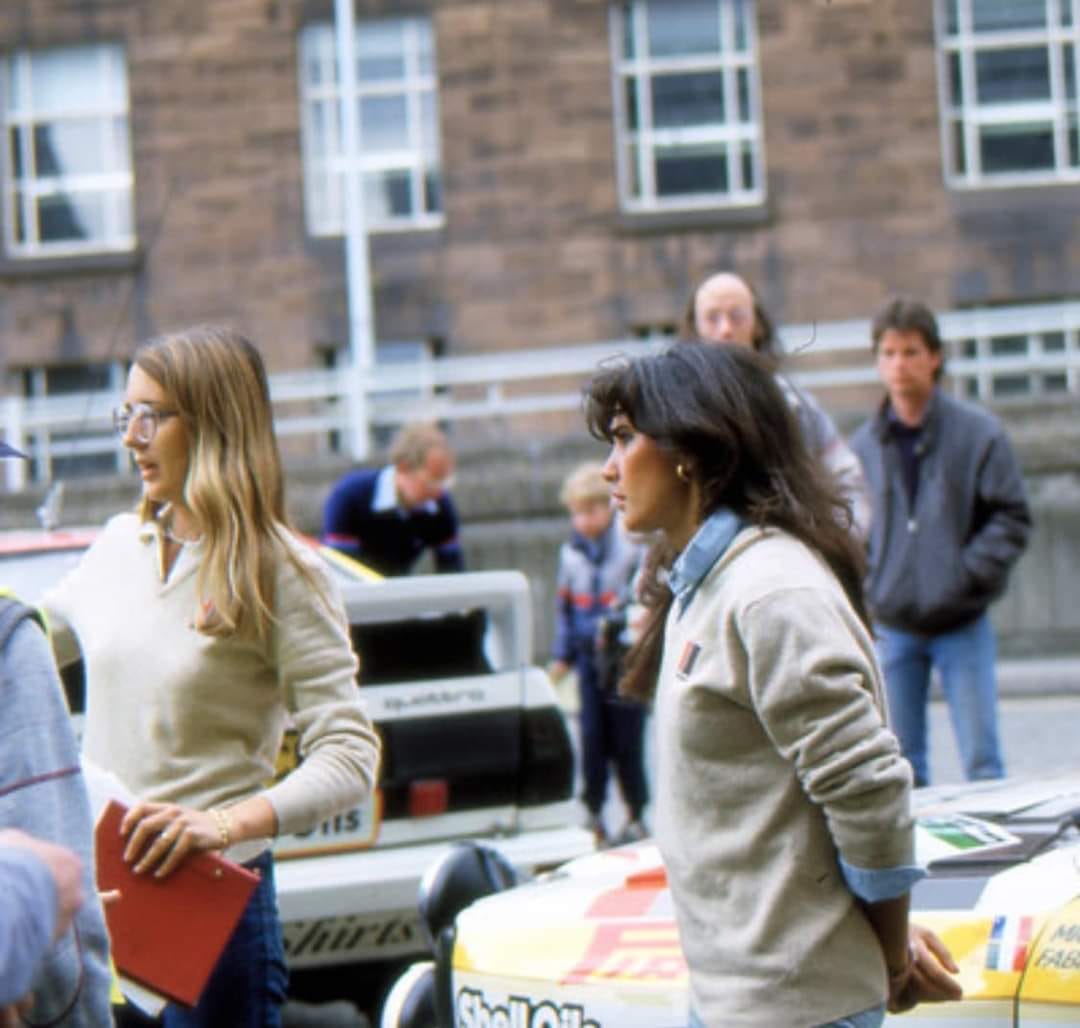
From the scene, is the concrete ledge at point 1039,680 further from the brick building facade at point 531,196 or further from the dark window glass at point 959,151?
the dark window glass at point 959,151

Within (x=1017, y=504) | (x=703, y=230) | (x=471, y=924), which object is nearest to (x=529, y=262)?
(x=703, y=230)

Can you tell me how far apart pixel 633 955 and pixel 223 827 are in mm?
766

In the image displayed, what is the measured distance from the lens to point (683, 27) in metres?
24.6

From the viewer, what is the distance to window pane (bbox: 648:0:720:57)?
2455 centimetres

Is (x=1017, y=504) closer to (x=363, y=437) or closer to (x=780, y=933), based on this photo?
(x=780, y=933)

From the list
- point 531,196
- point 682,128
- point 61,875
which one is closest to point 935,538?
point 61,875

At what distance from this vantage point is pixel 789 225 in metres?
23.9

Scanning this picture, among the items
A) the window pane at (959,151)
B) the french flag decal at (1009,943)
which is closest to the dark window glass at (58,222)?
the window pane at (959,151)

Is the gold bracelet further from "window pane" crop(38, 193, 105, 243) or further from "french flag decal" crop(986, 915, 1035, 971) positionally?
"window pane" crop(38, 193, 105, 243)

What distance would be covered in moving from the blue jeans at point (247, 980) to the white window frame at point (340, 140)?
68.4 feet

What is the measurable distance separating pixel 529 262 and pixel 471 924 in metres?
20.0

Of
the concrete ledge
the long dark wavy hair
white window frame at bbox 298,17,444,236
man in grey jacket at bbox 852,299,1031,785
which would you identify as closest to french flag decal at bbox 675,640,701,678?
the long dark wavy hair

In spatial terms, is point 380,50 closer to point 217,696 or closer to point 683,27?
point 683,27

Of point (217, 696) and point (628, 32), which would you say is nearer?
point (217, 696)
